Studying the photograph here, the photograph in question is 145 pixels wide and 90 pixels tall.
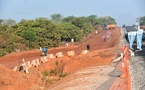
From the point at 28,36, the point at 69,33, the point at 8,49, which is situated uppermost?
the point at 28,36

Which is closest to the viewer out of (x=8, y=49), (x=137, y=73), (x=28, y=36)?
(x=137, y=73)

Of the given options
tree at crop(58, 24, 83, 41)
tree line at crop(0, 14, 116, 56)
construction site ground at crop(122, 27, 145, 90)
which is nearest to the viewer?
construction site ground at crop(122, 27, 145, 90)

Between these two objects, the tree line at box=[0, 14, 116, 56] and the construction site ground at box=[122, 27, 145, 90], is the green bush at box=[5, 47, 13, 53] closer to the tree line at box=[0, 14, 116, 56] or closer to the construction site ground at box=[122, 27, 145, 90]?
the tree line at box=[0, 14, 116, 56]

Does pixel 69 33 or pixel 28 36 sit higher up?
pixel 28 36

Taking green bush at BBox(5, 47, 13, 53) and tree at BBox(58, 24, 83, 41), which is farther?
tree at BBox(58, 24, 83, 41)

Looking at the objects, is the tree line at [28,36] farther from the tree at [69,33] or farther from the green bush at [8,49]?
the tree at [69,33]

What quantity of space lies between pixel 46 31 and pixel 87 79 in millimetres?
33199

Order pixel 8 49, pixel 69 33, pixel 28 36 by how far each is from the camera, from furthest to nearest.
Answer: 1. pixel 69 33
2. pixel 28 36
3. pixel 8 49

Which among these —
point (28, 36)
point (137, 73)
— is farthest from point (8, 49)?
point (137, 73)

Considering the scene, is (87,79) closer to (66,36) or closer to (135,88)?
(135,88)

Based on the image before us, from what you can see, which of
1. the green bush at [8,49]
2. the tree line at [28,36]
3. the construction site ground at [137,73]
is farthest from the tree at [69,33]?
the construction site ground at [137,73]

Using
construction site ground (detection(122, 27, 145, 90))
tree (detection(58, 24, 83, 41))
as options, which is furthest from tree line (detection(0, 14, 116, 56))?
construction site ground (detection(122, 27, 145, 90))

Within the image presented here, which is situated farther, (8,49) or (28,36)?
(28,36)

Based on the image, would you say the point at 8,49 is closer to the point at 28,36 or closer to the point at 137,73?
the point at 28,36
